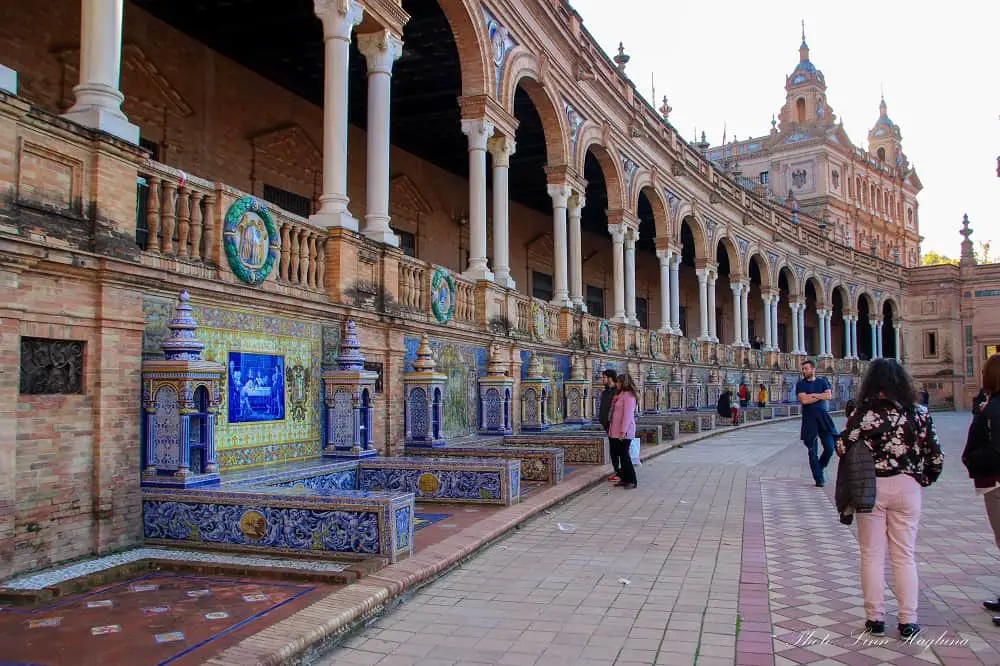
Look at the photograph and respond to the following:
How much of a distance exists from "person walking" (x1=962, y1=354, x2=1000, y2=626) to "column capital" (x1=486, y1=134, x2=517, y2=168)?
10.2m

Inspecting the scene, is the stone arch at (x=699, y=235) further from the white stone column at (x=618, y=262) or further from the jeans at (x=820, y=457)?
the jeans at (x=820, y=457)

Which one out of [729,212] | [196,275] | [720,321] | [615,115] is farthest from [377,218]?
[720,321]

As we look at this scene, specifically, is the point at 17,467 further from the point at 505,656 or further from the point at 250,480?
the point at 505,656

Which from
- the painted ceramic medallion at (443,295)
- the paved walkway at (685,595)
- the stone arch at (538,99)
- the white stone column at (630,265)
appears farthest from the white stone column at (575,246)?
the paved walkway at (685,595)

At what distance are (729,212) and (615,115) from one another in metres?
10.6

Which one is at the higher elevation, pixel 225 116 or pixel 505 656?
pixel 225 116

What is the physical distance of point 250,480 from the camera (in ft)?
21.9

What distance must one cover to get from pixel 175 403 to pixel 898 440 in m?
4.72

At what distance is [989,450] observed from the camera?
472 centimetres

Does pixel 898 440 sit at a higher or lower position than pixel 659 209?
lower

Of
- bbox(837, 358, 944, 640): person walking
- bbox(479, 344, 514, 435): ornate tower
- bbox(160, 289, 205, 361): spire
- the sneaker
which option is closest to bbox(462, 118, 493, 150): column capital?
bbox(479, 344, 514, 435): ornate tower

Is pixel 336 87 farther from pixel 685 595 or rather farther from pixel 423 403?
pixel 685 595

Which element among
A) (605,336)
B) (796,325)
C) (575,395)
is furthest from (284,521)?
(796,325)

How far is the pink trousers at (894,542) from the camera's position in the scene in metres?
4.39
